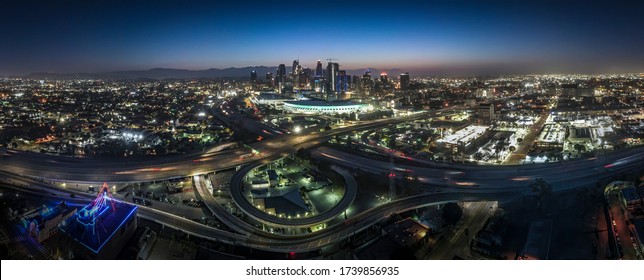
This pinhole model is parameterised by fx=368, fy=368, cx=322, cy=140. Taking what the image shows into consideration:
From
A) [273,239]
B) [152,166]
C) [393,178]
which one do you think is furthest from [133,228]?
[393,178]

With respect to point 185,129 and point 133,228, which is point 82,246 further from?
point 185,129

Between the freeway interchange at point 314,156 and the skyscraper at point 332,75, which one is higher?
the skyscraper at point 332,75

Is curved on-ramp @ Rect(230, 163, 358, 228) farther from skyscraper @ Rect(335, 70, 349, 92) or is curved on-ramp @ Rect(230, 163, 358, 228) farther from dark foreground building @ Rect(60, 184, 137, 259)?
skyscraper @ Rect(335, 70, 349, 92)

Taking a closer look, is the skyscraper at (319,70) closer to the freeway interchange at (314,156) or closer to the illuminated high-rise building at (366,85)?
the illuminated high-rise building at (366,85)

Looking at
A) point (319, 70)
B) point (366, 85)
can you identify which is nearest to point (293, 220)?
point (366, 85)

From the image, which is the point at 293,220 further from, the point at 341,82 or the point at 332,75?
the point at 341,82

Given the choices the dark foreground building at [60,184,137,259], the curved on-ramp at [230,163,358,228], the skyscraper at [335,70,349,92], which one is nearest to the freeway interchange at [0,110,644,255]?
the curved on-ramp at [230,163,358,228]

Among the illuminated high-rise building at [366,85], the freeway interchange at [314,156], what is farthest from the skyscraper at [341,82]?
the freeway interchange at [314,156]

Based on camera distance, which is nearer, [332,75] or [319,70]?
[332,75]
